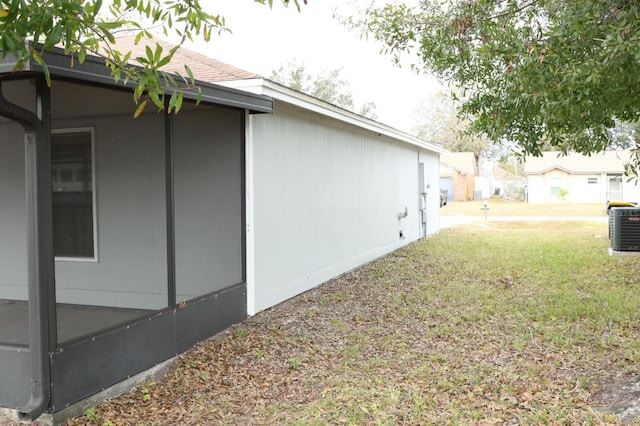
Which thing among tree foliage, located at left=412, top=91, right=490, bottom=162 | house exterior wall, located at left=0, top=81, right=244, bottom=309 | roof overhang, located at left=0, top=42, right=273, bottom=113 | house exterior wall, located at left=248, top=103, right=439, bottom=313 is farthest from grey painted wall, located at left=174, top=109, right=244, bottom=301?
tree foliage, located at left=412, top=91, right=490, bottom=162

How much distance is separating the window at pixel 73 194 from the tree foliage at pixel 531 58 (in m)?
3.72

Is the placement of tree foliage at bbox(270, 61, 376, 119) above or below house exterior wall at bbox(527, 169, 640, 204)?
above

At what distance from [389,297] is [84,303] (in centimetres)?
378

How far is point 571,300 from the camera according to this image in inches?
294

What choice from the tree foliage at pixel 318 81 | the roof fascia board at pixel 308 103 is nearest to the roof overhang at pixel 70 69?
the roof fascia board at pixel 308 103

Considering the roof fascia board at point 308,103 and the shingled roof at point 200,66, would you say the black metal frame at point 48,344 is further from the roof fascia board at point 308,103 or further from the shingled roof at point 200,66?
the roof fascia board at point 308,103

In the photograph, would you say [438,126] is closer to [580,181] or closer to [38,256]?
[580,181]

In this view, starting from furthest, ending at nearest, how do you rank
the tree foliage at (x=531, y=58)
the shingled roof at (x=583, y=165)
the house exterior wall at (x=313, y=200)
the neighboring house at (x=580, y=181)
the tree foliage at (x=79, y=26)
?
the shingled roof at (x=583, y=165) < the neighboring house at (x=580, y=181) < the house exterior wall at (x=313, y=200) < the tree foliage at (x=531, y=58) < the tree foliage at (x=79, y=26)

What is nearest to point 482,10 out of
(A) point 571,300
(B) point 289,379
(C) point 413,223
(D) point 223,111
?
(D) point 223,111

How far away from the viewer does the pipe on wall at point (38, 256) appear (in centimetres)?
369

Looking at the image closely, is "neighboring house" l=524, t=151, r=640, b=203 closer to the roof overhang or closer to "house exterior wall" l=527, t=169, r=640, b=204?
"house exterior wall" l=527, t=169, r=640, b=204

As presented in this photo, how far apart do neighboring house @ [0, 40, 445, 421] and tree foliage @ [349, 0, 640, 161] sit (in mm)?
1654

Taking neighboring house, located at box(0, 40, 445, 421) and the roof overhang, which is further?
neighboring house, located at box(0, 40, 445, 421)

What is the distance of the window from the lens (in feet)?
19.0
